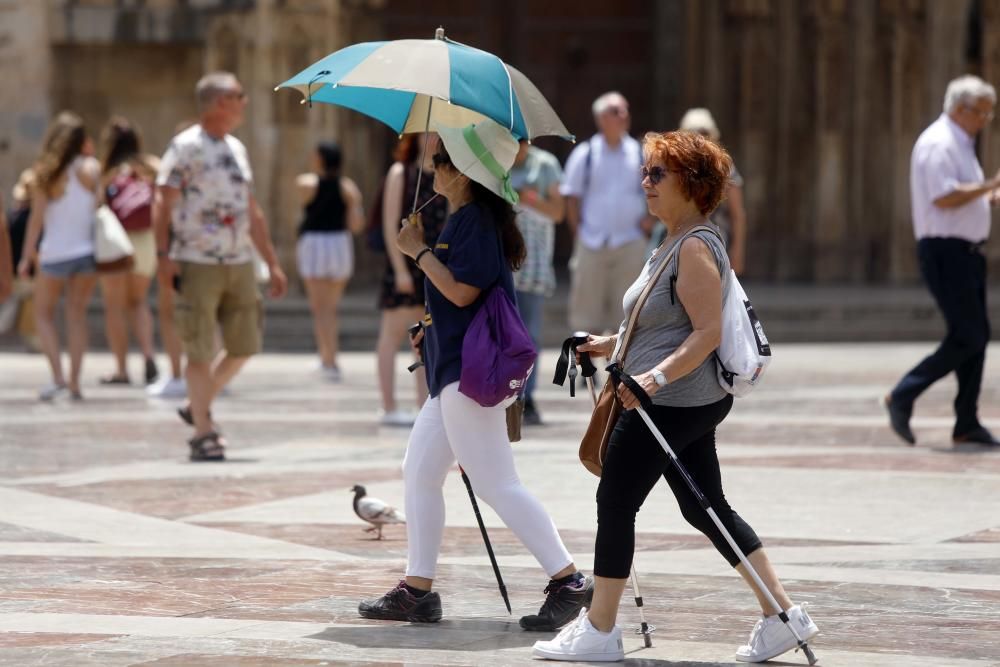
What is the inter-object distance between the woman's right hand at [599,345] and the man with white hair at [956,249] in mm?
4959

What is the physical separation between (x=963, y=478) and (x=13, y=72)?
13880 millimetres

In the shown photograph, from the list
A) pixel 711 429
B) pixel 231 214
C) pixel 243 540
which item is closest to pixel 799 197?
pixel 231 214

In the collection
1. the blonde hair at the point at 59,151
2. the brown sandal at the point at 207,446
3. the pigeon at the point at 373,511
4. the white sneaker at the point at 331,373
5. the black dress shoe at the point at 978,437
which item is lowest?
the white sneaker at the point at 331,373

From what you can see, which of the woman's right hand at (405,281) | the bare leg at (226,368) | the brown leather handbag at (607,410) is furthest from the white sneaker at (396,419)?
the brown leather handbag at (607,410)

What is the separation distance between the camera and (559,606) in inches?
250

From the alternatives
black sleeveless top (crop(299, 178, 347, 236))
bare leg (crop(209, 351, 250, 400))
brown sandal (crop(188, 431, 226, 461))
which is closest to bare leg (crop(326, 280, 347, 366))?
black sleeveless top (crop(299, 178, 347, 236))

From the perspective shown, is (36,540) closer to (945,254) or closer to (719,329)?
(719,329)

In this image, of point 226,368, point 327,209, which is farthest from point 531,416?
point 327,209

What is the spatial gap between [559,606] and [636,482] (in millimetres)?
624

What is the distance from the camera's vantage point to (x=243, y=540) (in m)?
8.09

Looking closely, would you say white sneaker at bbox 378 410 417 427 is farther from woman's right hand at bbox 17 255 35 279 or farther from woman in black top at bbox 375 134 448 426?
woman's right hand at bbox 17 255 35 279

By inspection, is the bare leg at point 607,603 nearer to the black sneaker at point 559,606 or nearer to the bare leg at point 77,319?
the black sneaker at point 559,606

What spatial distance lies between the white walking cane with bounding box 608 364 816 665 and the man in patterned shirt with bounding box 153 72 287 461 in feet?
16.1

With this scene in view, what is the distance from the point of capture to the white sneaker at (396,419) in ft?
40.1
